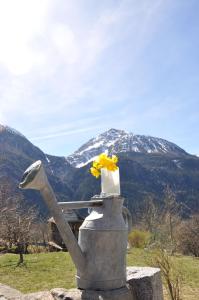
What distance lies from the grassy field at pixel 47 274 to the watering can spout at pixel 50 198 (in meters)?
4.88

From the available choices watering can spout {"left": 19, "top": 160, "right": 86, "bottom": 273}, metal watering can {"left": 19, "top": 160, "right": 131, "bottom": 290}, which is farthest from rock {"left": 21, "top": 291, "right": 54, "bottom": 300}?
watering can spout {"left": 19, "top": 160, "right": 86, "bottom": 273}

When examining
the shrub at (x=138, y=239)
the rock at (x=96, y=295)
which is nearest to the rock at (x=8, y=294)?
the rock at (x=96, y=295)

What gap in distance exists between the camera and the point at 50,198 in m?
4.58

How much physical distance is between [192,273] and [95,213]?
845 cm

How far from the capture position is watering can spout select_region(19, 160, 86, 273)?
443 cm

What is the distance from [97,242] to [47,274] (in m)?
6.90

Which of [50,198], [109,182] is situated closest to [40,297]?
[50,198]

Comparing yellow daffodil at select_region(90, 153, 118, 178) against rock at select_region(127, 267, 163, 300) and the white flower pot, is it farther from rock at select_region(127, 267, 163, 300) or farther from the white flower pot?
rock at select_region(127, 267, 163, 300)

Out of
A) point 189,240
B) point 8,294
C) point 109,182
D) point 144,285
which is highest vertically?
point 109,182

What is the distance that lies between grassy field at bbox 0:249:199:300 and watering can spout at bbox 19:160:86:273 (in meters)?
4.88

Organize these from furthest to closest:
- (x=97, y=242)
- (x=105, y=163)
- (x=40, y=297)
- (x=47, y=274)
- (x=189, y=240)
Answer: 1. (x=189, y=240)
2. (x=47, y=274)
3. (x=40, y=297)
4. (x=105, y=163)
5. (x=97, y=242)

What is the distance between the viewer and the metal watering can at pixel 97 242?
4.61 meters

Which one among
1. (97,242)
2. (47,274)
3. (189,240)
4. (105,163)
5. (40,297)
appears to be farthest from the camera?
(189,240)

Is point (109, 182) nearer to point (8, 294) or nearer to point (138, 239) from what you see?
point (8, 294)
